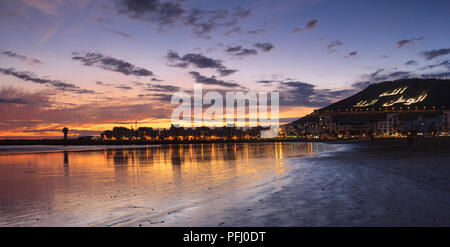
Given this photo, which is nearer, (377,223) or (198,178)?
(377,223)

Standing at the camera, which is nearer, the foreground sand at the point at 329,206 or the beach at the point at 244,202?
the foreground sand at the point at 329,206

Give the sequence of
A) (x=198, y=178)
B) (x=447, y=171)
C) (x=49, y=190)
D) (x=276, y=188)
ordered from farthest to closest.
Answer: (x=198, y=178)
(x=447, y=171)
(x=49, y=190)
(x=276, y=188)

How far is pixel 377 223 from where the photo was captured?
8.11 metres

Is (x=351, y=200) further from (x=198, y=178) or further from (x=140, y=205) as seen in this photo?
(x=198, y=178)

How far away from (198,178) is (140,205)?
740cm

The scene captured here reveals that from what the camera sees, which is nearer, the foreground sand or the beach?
the foreground sand

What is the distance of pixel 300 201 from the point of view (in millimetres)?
11180

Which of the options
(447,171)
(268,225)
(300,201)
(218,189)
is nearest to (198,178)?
(218,189)

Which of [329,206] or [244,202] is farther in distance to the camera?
[244,202]
